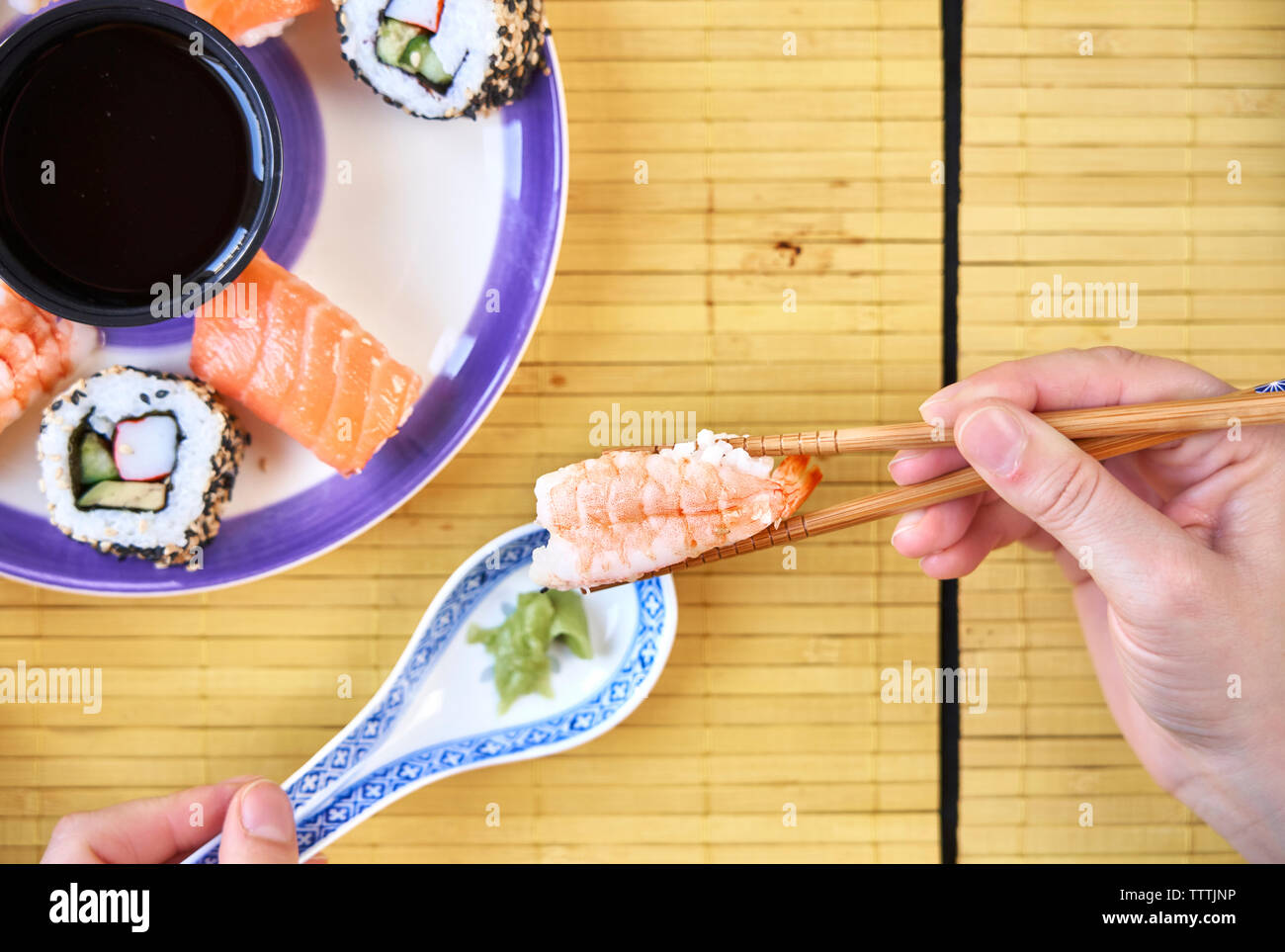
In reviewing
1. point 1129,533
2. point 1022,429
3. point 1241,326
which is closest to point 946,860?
point 1129,533

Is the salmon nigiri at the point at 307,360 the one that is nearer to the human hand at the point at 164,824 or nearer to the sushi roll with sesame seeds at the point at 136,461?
the sushi roll with sesame seeds at the point at 136,461

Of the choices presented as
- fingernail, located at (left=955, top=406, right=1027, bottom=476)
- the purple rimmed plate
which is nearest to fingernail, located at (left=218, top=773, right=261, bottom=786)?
the purple rimmed plate

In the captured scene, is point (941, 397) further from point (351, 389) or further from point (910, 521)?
point (351, 389)

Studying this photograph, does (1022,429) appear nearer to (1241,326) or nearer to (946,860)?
(1241,326)

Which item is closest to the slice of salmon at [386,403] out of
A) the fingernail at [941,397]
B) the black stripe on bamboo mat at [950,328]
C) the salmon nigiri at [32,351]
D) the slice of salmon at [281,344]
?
the slice of salmon at [281,344]

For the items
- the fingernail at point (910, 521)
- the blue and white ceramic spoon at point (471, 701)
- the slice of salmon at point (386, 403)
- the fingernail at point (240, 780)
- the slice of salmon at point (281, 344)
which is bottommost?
the fingernail at point (240, 780)
